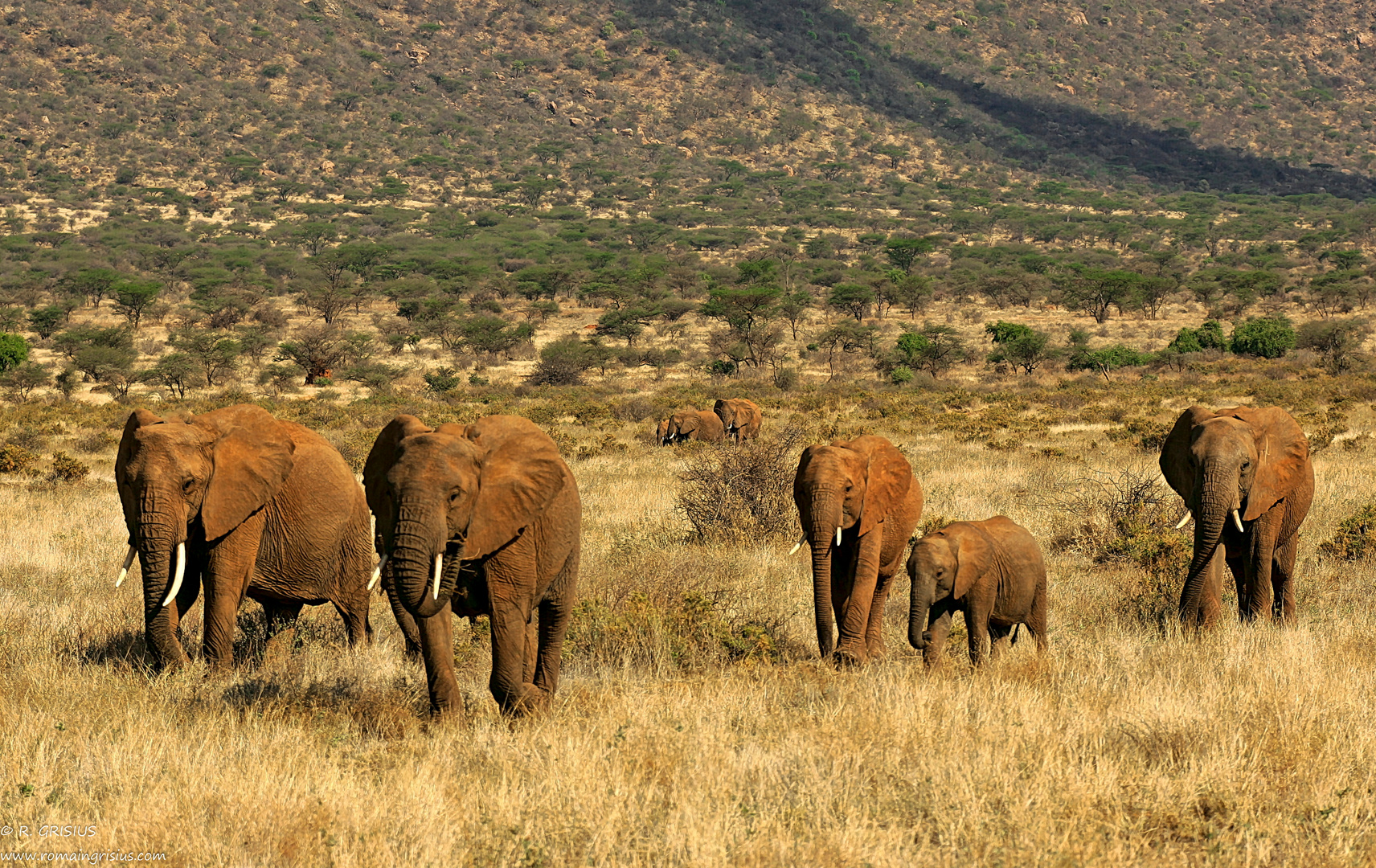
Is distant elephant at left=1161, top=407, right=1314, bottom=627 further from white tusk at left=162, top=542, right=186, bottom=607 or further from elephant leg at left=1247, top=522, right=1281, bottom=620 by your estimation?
white tusk at left=162, top=542, right=186, bottom=607

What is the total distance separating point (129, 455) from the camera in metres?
6.52

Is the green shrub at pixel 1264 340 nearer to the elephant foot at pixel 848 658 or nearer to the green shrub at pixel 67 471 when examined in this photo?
the green shrub at pixel 67 471

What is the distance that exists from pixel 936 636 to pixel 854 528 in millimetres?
948

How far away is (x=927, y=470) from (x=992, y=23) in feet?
503

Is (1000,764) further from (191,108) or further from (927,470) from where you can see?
(191,108)

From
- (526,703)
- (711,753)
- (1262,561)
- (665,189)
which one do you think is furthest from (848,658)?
(665,189)

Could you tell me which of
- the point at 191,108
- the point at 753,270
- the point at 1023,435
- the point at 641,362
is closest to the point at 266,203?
the point at 191,108

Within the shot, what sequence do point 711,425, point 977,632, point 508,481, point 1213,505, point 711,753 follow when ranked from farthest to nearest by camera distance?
point 711,425, point 977,632, point 1213,505, point 711,753, point 508,481

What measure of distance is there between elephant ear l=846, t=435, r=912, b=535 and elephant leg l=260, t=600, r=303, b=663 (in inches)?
162

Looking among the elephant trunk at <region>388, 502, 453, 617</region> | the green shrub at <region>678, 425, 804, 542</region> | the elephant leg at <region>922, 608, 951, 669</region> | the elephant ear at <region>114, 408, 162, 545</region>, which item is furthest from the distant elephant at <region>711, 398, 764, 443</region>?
the elephant trunk at <region>388, 502, 453, 617</region>

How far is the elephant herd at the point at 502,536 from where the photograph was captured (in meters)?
5.26

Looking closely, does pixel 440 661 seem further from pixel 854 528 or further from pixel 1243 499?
pixel 1243 499

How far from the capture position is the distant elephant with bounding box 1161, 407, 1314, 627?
7824 mm

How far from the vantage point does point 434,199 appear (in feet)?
371
